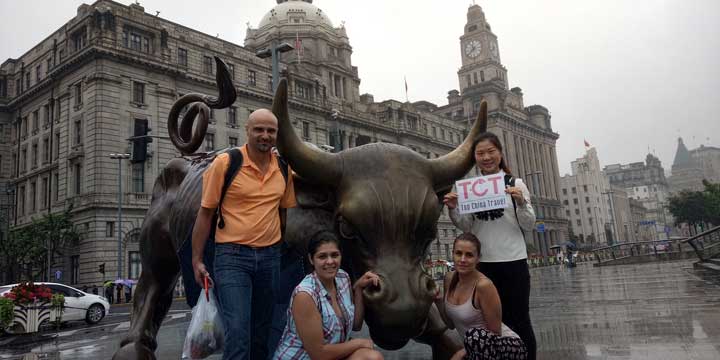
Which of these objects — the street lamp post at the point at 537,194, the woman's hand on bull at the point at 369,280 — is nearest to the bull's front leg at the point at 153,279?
the woman's hand on bull at the point at 369,280

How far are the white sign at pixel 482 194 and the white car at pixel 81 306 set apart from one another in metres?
16.4

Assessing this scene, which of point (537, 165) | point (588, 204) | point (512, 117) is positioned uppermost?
point (512, 117)

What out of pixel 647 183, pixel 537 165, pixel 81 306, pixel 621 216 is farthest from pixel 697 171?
pixel 81 306

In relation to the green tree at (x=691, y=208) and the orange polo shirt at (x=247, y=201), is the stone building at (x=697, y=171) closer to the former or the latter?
the green tree at (x=691, y=208)

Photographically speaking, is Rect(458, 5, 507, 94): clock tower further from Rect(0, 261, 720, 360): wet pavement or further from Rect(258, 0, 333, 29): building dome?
Rect(0, 261, 720, 360): wet pavement

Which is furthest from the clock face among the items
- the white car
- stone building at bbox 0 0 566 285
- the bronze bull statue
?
the bronze bull statue

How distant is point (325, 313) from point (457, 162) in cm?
146

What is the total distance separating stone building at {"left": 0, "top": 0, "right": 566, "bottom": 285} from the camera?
33.7 meters

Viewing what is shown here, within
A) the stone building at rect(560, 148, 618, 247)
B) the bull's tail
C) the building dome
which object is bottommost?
the bull's tail

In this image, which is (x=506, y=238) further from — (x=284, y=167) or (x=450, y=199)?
(x=284, y=167)

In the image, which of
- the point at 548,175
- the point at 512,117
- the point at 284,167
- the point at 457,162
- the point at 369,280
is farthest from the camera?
the point at 548,175

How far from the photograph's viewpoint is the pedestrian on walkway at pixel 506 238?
3799 millimetres

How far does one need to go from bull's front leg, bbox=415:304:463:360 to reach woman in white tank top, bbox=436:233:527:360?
0.06 m

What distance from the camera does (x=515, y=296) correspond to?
3.88 meters
